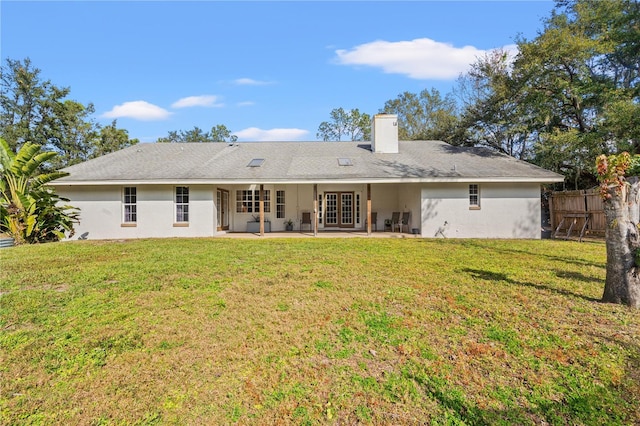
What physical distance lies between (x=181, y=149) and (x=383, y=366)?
54.3 ft

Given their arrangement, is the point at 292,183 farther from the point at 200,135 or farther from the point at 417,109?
the point at 200,135

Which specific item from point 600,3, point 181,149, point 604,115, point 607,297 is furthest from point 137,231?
point 600,3


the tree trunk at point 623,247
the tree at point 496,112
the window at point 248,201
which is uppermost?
the tree at point 496,112

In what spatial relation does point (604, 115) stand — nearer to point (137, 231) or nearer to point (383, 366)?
point (383, 366)

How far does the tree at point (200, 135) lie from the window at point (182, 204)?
40.3 metres

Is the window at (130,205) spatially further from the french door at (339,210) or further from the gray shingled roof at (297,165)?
the french door at (339,210)

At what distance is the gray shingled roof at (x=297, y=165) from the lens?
1305 centimetres

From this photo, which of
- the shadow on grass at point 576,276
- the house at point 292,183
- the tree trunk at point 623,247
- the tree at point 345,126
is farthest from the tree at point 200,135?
the tree trunk at point 623,247

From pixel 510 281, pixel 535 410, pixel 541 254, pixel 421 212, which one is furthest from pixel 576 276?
pixel 421 212

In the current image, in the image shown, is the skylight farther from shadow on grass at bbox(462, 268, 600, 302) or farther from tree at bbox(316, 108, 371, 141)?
tree at bbox(316, 108, 371, 141)

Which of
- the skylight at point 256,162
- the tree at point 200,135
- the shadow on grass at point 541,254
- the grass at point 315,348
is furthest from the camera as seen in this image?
the tree at point 200,135

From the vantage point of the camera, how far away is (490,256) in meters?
8.95

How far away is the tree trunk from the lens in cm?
482

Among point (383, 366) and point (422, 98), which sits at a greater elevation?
point (422, 98)
